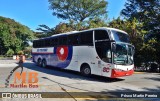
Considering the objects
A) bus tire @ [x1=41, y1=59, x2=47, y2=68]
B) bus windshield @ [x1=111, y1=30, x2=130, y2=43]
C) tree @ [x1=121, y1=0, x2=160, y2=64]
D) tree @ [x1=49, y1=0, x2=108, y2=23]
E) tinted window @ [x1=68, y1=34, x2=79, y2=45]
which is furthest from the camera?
tree @ [x1=49, y1=0, x2=108, y2=23]

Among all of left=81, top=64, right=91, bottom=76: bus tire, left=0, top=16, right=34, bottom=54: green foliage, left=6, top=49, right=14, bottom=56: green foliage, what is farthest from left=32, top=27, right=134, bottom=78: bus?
left=6, top=49, right=14, bottom=56: green foliage

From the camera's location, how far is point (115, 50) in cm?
1448

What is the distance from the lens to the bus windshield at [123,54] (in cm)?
1464

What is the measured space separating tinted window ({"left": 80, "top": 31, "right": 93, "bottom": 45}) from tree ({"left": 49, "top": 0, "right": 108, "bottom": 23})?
105 ft

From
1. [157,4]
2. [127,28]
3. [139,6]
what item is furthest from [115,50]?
[139,6]

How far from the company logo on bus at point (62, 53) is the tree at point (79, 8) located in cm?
2967

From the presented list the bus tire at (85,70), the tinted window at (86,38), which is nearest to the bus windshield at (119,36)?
the tinted window at (86,38)

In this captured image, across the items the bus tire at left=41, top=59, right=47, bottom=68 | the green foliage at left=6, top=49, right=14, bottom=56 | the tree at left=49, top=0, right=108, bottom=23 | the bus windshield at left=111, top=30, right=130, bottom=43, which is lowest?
the bus tire at left=41, top=59, right=47, bottom=68

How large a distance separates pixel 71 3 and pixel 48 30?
763 cm

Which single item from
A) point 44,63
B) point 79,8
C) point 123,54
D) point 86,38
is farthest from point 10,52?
point 123,54

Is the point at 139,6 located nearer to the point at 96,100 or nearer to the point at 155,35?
the point at 155,35

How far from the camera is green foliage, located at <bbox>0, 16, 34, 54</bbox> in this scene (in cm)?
6241

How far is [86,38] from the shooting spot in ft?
55.0

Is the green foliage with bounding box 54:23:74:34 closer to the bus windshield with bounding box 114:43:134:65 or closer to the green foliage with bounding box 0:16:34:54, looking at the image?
the green foliage with bounding box 0:16:34:54
